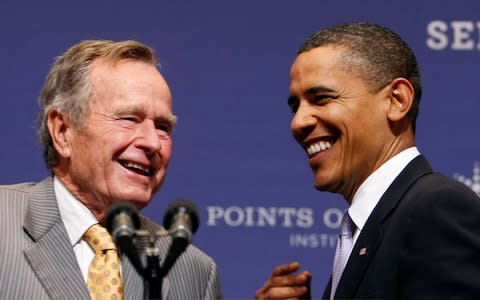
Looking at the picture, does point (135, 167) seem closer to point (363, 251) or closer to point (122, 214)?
point (363, 251)

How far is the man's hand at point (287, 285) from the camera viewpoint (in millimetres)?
3182

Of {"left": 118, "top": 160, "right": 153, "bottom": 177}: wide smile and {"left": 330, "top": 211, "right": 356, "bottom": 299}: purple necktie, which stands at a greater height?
{"left": 118, "top": 160, "right": 153, "bottom": 177}: wide smile

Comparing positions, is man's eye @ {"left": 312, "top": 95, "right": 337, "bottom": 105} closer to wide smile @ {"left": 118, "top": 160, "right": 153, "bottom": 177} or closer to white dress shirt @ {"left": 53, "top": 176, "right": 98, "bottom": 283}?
wide smile @ {"left": 118, "top": 160, "right": 153, "bottom": 177}

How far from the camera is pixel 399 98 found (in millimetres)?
3281

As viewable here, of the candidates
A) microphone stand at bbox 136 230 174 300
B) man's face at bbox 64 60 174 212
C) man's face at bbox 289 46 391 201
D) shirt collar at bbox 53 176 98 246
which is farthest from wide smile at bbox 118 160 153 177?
microphone stand at bbox 136 230 174 300

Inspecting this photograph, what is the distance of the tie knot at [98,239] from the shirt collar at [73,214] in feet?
0.06

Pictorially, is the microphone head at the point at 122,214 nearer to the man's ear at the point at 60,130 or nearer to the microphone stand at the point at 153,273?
the microphone stand at the point at 153,273

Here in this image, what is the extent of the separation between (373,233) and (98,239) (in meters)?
0.73

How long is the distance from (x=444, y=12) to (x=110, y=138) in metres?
1.69

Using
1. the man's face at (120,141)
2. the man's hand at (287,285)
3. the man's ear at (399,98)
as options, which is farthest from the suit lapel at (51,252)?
the man's ear at (399,98)

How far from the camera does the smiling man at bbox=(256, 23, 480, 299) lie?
293cm

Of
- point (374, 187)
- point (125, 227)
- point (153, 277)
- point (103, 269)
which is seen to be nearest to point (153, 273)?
point (153, 277)

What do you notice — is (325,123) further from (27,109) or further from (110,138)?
(27,109)

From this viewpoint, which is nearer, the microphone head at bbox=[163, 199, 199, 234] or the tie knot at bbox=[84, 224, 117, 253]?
the microphone head at bbox=[163, 199, 199, 234]
